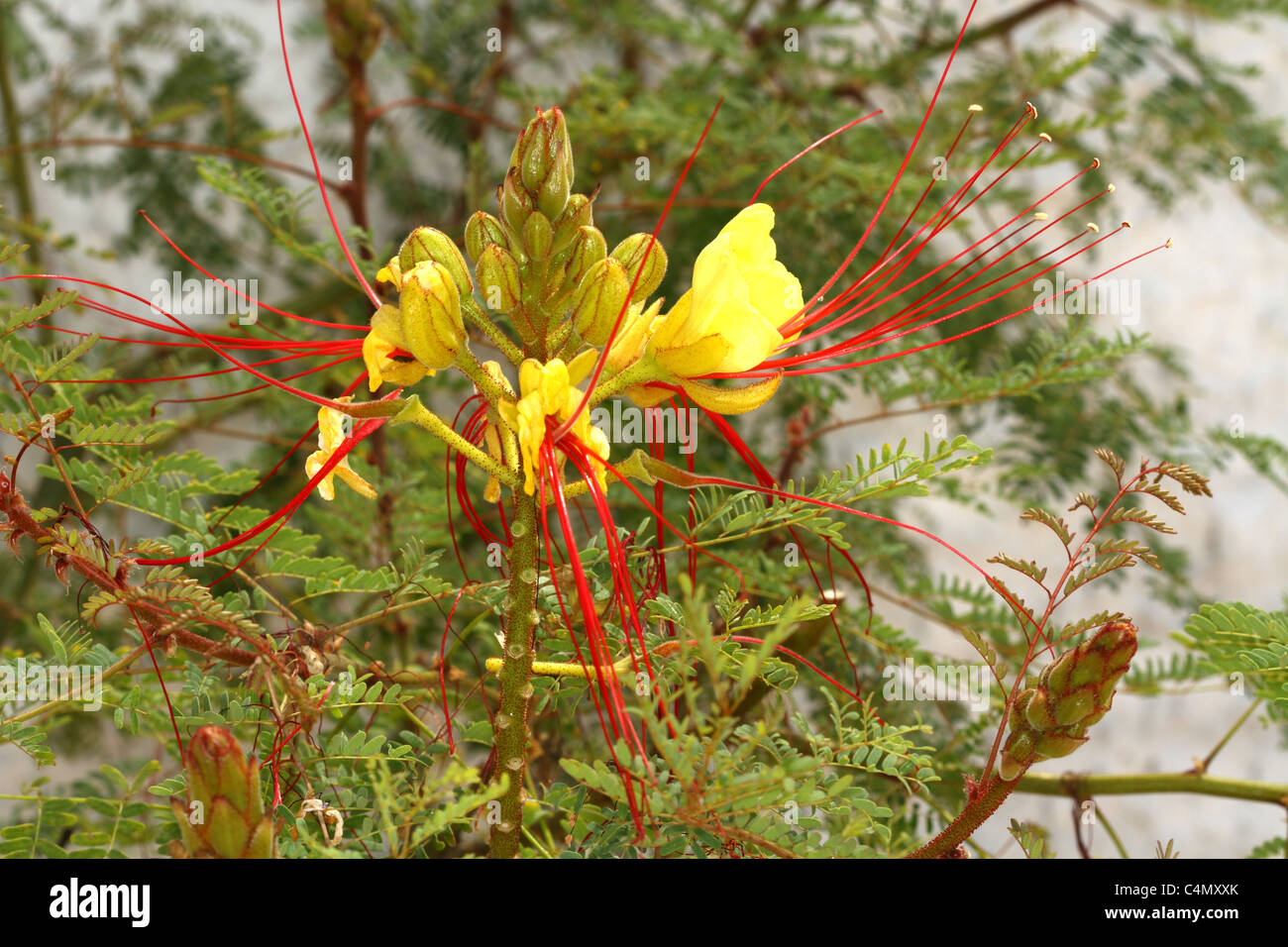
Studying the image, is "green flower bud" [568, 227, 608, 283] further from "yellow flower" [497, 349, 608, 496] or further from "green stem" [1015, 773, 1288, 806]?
"green stem" [1015, 773, 1288, 806]

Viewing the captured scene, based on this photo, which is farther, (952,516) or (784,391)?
(952,516)

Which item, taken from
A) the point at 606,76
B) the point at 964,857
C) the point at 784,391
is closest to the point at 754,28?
the point at 606,76

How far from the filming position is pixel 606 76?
0.76 m

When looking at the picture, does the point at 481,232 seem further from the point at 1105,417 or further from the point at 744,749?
the point at 1105,417

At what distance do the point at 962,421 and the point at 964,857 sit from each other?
660 mm

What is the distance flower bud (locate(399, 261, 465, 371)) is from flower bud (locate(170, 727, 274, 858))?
0.36 feet

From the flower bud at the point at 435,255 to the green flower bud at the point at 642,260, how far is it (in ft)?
0.15

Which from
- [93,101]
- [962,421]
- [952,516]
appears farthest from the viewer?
[952,516]

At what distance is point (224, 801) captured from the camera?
0.80ft

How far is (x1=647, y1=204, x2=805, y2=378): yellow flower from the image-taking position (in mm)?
287
